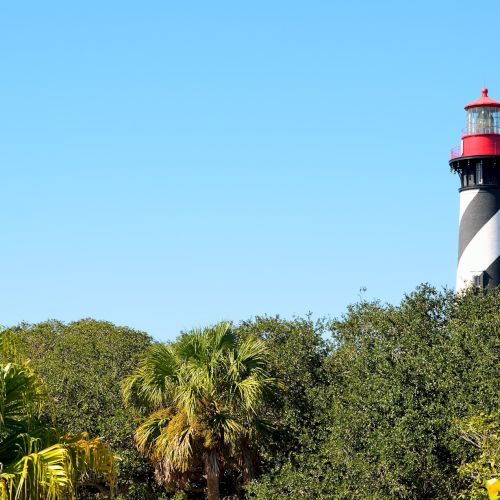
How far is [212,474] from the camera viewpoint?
21.1 metres

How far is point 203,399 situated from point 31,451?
25.1 ft

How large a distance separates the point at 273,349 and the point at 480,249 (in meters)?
14.3

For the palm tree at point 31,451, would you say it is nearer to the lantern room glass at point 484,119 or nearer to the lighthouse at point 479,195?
the lighthouse at point 479,195

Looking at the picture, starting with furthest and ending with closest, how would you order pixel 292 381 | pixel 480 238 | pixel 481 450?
1. pixel 480 238
2. pixel 292 381
3. pixel 481 450

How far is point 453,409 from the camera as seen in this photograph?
21.1m

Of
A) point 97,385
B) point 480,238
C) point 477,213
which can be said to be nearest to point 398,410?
point 97,385

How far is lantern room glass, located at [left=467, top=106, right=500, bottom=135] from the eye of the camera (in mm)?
38250

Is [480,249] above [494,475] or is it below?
above

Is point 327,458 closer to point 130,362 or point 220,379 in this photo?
point 220,379

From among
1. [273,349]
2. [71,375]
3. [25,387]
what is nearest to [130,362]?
[71,375]

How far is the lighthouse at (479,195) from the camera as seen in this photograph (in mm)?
36812

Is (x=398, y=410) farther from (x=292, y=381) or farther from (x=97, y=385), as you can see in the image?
(x=97, y=385)

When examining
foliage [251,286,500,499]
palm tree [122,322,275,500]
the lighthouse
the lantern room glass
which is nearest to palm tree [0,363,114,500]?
palm tree [122,322,275,500]

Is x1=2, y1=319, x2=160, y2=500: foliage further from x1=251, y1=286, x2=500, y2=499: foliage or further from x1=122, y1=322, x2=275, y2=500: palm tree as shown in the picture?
x1=251, y1=286, x2=500, y2=499: foliage
